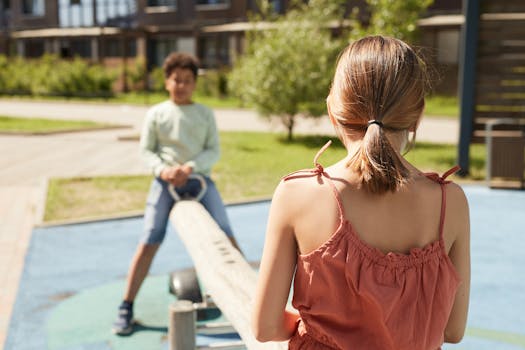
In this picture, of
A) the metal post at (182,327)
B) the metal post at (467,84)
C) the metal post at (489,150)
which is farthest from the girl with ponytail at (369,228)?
the metal post at (467,84)

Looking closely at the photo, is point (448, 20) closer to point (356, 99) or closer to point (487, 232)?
point (487, 232)

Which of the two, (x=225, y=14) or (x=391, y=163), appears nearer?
(x=391, y=163)

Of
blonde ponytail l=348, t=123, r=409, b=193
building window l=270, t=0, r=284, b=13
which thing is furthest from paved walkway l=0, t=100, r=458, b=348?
building window l=270, t=0, r=284, b=13

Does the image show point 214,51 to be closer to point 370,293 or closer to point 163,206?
point 163,206

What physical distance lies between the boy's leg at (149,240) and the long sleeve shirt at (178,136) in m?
0.24

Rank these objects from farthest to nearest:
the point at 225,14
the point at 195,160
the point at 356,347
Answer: the point at 225,14, the point at 195,160, the point at 356,347

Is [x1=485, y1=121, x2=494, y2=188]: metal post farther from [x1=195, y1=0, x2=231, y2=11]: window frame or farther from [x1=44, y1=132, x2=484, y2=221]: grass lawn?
[x1=195, y1=0, x2=231, y2=11]: window frame

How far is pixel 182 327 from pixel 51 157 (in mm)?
11603

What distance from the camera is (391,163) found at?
1.73m

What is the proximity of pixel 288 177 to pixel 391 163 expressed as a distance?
274mm

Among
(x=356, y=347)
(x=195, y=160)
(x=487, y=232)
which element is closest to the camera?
(x=356, y=347)

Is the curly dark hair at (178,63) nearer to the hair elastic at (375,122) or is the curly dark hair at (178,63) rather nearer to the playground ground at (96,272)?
the playground ground at (96,272)

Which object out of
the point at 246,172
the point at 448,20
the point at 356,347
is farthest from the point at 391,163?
the point at 448,20

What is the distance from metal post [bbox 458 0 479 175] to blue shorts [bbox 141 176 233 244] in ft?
24.6
